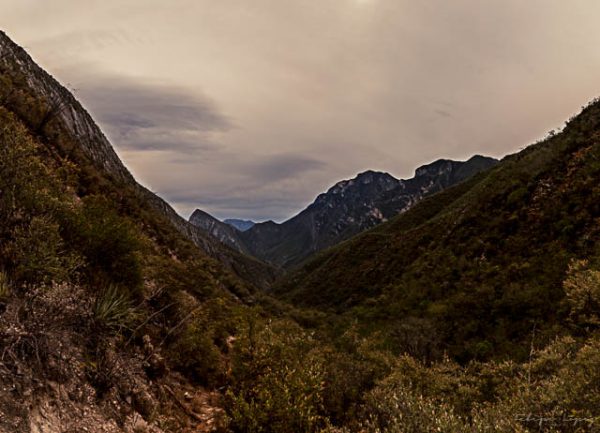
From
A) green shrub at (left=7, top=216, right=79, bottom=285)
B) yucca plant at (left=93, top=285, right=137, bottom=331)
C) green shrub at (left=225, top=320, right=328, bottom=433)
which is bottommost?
green shrub at (left=225, top=320, right=328, bottom=433)

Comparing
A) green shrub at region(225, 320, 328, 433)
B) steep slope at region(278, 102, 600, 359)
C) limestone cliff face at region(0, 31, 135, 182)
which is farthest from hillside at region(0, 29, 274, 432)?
limestone cliff face at region(0, 31, 135, 182)

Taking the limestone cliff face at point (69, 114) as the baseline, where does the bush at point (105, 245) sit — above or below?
below

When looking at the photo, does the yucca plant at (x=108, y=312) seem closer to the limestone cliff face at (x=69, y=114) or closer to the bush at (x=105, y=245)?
the bush at (x=105, y=245)

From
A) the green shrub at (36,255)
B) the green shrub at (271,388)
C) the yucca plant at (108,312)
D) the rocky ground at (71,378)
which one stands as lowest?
the green shrub at (271,388)

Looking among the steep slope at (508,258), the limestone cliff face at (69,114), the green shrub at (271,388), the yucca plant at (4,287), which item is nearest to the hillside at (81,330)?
the yucca plant at (4,287)

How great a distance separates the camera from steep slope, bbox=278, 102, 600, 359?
61.1 ft

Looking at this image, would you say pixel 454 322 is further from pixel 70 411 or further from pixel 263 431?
pixel 70 411

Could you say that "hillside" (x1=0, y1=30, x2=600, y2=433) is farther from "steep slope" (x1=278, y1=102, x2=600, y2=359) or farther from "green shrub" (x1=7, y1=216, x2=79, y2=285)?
"steep slope" (x1=278, y1=102, x2=600, y2=359)

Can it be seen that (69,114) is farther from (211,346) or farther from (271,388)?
(271,388)

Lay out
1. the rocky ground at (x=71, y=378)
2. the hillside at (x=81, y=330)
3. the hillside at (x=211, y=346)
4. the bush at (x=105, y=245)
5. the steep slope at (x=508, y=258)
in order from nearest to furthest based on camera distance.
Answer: the rocky ground at (x=71, y=378), the hillside at (x=81, y=330), the hillside at (x=211, y=346), the bush at (x=105, y=245), the steep slope at (x=508, y=258)

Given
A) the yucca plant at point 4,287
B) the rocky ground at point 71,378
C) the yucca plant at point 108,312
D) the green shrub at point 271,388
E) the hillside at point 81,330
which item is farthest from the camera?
the green shrub at point 271,388

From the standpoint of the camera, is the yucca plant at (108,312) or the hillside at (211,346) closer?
the hillside at (211,346)

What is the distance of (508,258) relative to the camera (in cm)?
2369

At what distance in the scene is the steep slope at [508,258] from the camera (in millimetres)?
18625
